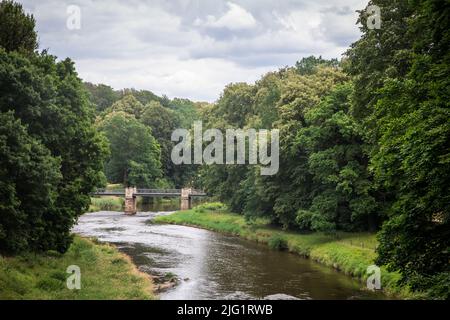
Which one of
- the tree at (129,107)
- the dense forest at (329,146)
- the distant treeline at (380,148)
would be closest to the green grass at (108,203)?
the distant treeline at (380,148)

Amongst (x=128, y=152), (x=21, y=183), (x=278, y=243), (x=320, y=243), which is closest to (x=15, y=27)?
(x=21, y=183)

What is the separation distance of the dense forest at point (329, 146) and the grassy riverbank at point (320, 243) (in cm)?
167

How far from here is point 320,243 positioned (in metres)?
46.1

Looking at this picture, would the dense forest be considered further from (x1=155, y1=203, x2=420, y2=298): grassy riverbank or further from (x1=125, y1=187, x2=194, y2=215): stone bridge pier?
(x1=125, y1=187, x2=194, y2=215): stone bridge pier

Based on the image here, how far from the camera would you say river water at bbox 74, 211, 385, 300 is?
31.2m

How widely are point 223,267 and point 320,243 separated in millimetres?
10857

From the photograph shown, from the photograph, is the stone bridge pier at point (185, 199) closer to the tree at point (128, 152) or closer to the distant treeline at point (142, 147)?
the distant treeline at point (142, 147)

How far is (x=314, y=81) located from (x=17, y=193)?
3720 cm

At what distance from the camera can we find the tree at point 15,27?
35181mm

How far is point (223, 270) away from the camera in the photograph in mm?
38406

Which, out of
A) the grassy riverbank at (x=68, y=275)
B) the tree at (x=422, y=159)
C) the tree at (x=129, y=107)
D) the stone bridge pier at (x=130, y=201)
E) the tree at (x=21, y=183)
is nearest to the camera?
the tree at (x=422, y=159)

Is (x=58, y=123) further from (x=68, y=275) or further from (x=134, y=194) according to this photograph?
(x=134, y=194)

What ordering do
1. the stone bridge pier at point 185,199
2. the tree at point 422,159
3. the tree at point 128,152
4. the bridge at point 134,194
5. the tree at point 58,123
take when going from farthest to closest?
the tree at point 128,152 → the stone bridge pier at point 185,199 → the bridge at point 134,194 → the tree at point 58,123 → the tree at point 422,159

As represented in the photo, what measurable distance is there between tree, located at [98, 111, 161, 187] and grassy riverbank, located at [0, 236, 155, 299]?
2675 inches
